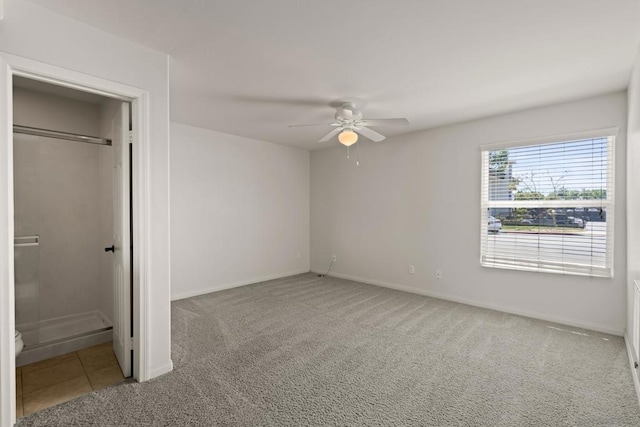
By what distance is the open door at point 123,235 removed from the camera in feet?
7.77

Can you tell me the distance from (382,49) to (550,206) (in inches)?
112

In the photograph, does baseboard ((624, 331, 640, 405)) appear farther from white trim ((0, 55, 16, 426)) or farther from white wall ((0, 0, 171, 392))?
white trim ((0, 55, 16, 426))

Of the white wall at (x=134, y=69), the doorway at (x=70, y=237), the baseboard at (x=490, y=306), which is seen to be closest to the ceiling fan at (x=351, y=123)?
the white wall at (x=134, y=69)

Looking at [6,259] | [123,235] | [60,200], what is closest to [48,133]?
[60,200]

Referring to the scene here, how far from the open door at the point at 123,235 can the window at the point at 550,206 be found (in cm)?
407

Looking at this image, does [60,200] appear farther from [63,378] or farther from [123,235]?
[63,378]

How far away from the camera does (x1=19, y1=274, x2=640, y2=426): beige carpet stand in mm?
1937

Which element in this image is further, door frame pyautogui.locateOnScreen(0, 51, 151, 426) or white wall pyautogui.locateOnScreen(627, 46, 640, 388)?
white wall pyautogui.locateOnScreen(627, 46, 640, 388)

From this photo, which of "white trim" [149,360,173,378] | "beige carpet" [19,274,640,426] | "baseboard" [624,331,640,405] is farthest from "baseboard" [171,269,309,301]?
"baseboard" [624,331,640,405]

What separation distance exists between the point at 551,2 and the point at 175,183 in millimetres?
4379

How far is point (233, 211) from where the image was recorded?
5059 mm

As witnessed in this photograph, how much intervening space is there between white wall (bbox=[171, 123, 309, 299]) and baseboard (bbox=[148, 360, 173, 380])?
6.81 ft

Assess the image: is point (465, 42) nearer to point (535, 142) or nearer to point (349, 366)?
point (535, 142)

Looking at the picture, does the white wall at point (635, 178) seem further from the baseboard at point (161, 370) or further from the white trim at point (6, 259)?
the white trim at point (6, 259)
